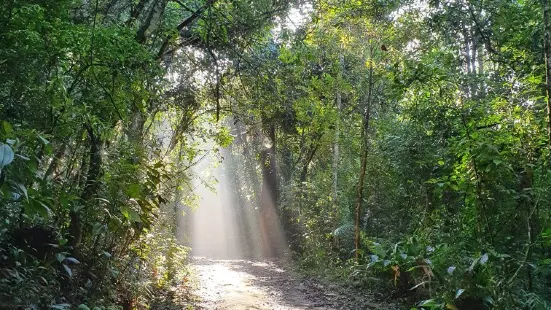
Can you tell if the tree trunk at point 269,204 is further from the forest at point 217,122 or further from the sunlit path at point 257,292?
the forest at point 217,122

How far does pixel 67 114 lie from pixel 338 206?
11557mm

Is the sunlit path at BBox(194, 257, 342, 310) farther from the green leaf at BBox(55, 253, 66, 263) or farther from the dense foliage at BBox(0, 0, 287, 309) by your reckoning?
the green leaf at BBox(55, 253, 66, 263)

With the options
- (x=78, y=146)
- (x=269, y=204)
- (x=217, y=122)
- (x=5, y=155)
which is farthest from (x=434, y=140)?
(x=269, y=204)

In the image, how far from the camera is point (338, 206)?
15453 millimetres

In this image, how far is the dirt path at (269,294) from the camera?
867cm

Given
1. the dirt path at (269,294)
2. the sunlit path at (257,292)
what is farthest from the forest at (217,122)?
the sunlit path at (257,292)

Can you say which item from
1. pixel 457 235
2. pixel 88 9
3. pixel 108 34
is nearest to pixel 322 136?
pixel 457 235

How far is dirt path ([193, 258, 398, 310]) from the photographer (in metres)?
8.67

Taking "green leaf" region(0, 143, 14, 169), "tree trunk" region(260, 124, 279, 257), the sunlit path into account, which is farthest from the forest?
"tree trunk" region(260, 124, 279, 257)

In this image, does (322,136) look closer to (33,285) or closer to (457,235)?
(457,235)

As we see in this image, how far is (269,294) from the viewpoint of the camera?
10344 mm

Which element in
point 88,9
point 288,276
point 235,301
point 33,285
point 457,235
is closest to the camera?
point 33,285

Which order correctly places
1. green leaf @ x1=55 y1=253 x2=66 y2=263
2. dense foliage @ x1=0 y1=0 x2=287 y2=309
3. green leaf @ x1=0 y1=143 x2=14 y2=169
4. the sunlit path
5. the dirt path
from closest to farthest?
green leaf @ x1=0 y1=143 x2=14 y2=169 < dense foliage @ x1=0 y1=0 x2=287 y2=309 < green leaf @ x1=55 y1=253 x2=66 y2=263 < the dirt path < the sunlit path

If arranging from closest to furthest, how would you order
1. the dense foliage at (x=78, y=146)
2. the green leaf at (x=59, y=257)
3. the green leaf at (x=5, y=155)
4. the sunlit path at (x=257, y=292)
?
the green leaf at (x=5, y=155)
the dense foliage at (x=78, y=146)
the green leaf at (x=59, y=257)
the sunlit path at (x=257, y=292)
